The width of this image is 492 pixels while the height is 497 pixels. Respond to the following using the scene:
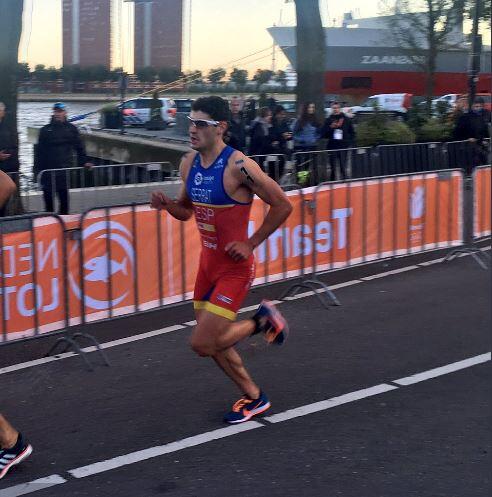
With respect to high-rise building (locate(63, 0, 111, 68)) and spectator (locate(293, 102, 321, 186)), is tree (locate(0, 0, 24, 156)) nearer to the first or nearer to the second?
high-rise building (locate(63, 0, 111, 68))

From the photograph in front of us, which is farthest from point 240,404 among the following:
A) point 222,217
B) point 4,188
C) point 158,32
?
point 158,32

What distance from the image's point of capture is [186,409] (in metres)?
5.80

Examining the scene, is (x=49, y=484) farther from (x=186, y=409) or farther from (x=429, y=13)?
(x=429, y=13)

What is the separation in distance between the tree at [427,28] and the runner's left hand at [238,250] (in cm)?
2537

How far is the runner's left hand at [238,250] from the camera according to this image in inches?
202

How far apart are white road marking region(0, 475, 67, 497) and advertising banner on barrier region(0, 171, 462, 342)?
6.98ft

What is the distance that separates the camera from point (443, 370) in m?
6.61

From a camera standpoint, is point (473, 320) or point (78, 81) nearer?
point (473, 320)

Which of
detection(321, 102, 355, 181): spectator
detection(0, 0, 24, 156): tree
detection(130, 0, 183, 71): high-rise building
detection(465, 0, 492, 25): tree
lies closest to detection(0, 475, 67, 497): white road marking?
detection(0, 0, 24, 156): tree

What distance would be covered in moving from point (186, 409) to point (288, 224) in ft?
10.8

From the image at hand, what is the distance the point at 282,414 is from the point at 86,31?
336 inches

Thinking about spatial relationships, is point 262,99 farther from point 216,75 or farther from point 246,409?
point 246,409

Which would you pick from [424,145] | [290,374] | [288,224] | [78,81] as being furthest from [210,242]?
[424,145]

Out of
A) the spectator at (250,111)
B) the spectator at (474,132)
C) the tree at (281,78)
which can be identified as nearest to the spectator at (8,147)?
the spectator at (474,132)
